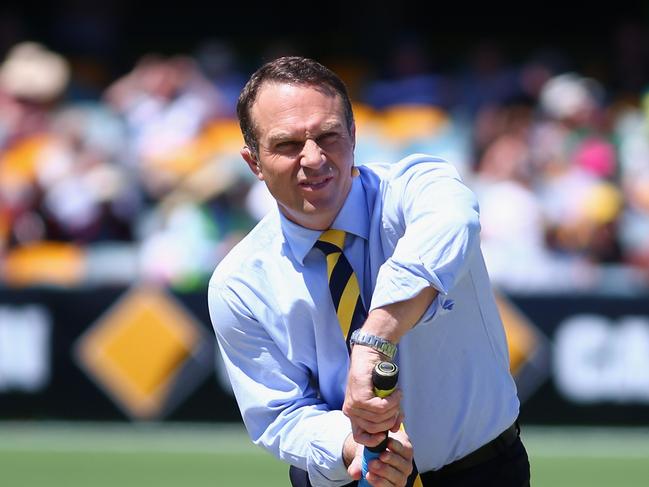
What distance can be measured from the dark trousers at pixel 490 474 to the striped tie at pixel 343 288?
0.42 feet

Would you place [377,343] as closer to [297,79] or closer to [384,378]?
[384,378]

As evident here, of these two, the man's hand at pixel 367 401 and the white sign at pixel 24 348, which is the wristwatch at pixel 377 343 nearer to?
the man's hand at pixel 367 401

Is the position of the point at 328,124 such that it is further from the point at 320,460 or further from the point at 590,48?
the point at 590,48

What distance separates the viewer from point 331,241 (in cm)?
373

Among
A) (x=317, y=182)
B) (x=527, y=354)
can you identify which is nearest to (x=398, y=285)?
(x=317, y=182)

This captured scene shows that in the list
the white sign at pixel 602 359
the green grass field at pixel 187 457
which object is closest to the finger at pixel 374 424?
the green grass field at pixel 187 457

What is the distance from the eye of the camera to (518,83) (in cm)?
1370

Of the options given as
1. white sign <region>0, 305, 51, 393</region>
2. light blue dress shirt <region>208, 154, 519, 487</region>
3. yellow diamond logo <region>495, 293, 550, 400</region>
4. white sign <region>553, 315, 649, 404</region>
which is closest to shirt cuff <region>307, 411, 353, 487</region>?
light blue dress shirt <region>208, 154, 519, 487</region>

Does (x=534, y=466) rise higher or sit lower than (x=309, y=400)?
lower

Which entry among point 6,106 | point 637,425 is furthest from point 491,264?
point 6,106

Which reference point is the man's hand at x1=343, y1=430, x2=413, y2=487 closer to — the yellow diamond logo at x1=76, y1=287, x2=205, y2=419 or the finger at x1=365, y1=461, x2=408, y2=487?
the finger at x1=365, y1=461, x2=408, y2=487

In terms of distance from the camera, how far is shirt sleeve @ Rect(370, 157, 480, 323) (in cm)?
324

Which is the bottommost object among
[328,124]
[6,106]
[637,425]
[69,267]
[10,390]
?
[637,425]

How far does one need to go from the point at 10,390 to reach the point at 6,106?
3.92 meters
